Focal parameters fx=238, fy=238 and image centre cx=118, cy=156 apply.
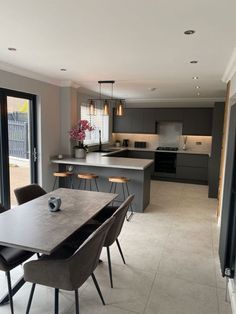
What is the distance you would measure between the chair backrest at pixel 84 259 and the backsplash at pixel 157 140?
6.16 meters

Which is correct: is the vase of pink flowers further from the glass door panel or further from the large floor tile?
the large floor tile

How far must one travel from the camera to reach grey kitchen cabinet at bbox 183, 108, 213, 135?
6.87 m

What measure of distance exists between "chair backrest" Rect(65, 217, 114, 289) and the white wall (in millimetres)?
3095

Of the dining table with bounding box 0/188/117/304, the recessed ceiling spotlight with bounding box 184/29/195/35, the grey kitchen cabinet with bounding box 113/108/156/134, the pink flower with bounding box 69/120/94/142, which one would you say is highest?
the recessed ceiling spotlight with bounding box 184/29/195/35

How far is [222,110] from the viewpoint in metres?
5.16

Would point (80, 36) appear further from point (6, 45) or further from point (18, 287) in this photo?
point (18, 287)

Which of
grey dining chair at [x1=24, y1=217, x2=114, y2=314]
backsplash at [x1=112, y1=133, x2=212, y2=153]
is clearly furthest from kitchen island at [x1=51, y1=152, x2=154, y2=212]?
backsplash at [x1=112, y1=133, x2=212, y2=153]

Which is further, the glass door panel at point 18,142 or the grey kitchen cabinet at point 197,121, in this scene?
the grey kitchen cabinet at point 197,121

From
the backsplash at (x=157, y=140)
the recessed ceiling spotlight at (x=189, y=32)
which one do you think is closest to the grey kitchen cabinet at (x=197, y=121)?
the backsplash at (x=157, y=140)

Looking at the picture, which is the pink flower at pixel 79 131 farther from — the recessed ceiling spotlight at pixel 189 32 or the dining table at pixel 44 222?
the recessed ceiling spotlight at pixel 189 32

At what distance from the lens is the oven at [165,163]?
23.8 feet

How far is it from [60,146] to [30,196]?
236cm

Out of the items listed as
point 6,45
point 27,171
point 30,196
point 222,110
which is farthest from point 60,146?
point 222,110

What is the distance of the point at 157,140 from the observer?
7.98 m
